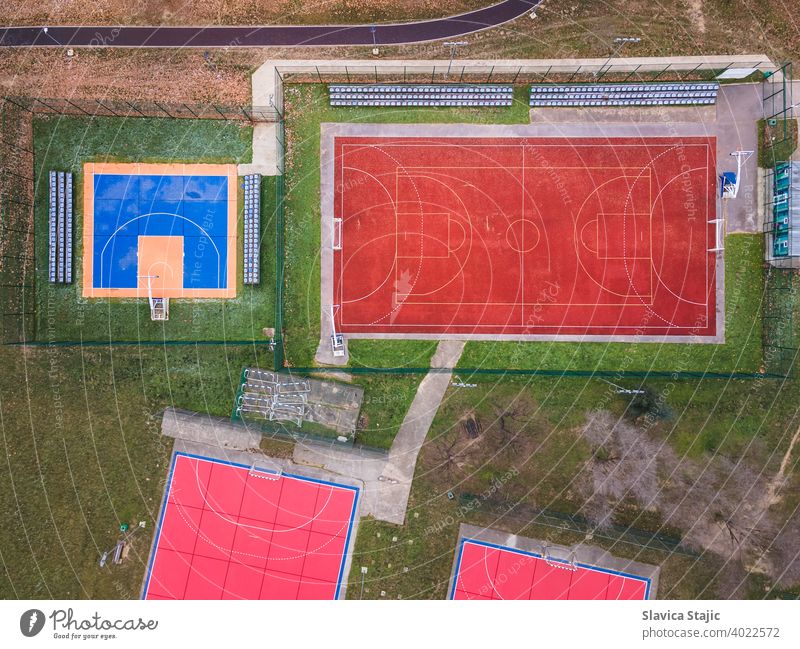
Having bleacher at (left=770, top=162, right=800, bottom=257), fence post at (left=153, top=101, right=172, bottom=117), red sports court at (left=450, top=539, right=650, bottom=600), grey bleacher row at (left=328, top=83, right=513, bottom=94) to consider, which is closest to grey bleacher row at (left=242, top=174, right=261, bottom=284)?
fence post at (left=153, top=101, right=172, bottom=117)

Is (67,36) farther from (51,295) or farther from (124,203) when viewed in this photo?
(51,295)

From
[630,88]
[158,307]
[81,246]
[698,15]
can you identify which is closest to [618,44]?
[630,88]

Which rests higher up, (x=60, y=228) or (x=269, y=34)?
(x=269, y=34)

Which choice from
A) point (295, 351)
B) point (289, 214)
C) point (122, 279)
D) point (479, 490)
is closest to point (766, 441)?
point (479, 490)

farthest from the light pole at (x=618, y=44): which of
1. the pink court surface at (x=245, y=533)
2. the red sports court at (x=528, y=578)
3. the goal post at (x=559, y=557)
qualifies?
the pink court surface at (x=245, y=533)

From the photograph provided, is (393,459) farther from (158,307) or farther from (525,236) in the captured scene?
(158,307)
